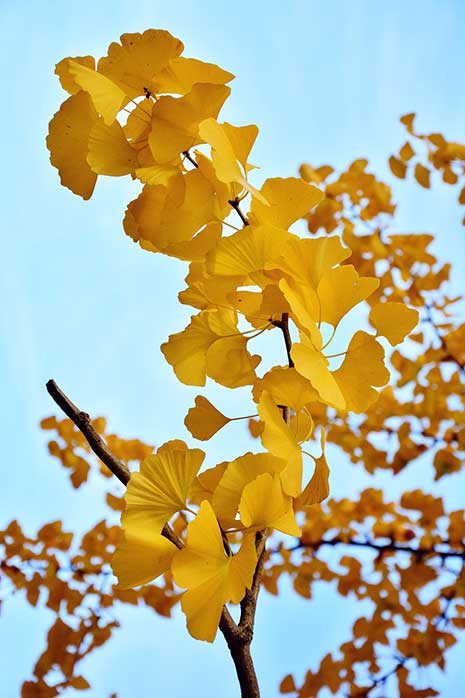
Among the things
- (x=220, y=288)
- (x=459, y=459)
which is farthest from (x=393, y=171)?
(x=220, y=288)

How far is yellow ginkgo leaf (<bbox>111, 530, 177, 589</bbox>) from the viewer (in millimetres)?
316

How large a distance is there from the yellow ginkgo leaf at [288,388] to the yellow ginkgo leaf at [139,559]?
90mm

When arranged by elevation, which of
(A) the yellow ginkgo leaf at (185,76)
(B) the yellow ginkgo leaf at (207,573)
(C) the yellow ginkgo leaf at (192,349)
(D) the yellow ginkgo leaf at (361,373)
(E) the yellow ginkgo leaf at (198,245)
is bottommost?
(B) the yellow ginkgo leaf at (207,573)

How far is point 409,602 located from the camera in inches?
54.8

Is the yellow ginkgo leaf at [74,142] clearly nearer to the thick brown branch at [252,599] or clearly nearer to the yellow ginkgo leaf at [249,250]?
the yellow ginkgo leaf at [249,250]

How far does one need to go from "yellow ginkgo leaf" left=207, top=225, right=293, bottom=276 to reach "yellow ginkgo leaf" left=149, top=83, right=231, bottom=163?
0.06 metres

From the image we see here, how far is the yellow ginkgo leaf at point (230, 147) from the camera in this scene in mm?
338

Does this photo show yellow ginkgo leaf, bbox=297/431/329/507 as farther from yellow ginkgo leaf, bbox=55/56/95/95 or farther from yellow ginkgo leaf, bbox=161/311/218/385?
yellow ginkgo leaf, bbox=55/56/95/95

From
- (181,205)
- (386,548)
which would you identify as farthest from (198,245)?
(386,548)

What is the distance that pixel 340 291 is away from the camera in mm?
352

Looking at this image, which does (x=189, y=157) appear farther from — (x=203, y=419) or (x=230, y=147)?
(x=203, y=419)

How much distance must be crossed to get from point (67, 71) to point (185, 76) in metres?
0.08

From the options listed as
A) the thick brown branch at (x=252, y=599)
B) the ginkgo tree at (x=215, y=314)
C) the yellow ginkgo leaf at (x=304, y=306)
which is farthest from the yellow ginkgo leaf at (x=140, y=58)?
the thick brown branch at (x=252, y=599)

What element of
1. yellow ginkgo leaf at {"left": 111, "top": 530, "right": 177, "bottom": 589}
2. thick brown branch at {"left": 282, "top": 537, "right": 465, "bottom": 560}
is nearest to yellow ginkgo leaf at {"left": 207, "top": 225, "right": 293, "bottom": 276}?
yellow ginkgo leaf at {"left": 111, "top": 530, "right": 177, "bottom": 589}
